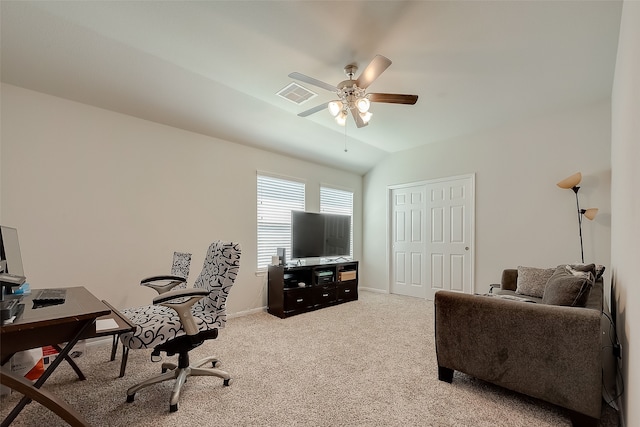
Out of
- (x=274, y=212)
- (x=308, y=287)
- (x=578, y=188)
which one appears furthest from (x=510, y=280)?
(x=274, y=212)

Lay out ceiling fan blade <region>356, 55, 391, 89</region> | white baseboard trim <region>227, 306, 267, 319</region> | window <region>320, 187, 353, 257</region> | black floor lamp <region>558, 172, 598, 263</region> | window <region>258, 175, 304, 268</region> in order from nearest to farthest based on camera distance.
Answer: ceiling fan blade <region>356, 55, 391, 89</region> < black floor lamp <region>558, 172, 598, 263</region> < white baseboard trim <region>227, 306, 267, 319</region> < window <region>258, 175, 304, 268</region> < window <region>320, 187, 353, 257</region>

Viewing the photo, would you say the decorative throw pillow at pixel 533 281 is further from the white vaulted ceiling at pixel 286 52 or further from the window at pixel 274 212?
the window at pixel 274 212

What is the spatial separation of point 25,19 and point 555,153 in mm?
5467

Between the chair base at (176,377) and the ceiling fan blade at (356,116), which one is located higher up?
the ceiling fan blade at (356,116)

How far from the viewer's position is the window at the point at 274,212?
14.4 ft

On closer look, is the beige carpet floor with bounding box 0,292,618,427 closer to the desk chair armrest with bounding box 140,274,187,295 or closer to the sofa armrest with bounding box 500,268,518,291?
the desk chair armrest with bounding box 140,274,187,295

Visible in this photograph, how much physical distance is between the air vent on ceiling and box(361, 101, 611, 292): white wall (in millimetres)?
2626

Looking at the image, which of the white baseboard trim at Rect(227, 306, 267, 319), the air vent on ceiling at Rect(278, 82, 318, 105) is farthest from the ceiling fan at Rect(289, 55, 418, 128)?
the white baseboard trim at Rect(227, 306, 267, 319)

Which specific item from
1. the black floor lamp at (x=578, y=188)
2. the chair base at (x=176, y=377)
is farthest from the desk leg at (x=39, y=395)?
the black floor lamp at (x=578, y=188)

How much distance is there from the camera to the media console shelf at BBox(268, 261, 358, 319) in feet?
13.1

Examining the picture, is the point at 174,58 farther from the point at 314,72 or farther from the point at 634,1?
the point at 634,1

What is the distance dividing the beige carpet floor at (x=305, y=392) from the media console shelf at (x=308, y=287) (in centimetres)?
88

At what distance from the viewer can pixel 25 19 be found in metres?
2.12

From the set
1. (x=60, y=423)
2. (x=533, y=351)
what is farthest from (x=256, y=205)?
(x=533, y=351)
